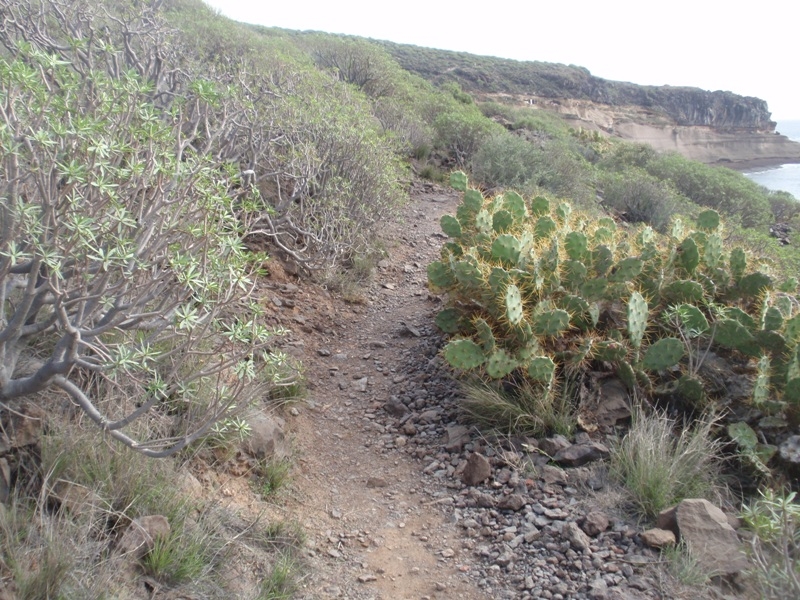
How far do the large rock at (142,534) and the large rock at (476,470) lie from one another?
1.89 metres

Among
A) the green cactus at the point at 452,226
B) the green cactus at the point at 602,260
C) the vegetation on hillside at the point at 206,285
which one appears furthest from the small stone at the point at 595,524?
the green cactus at the point at 452,226

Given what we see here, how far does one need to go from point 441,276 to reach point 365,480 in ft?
6.44

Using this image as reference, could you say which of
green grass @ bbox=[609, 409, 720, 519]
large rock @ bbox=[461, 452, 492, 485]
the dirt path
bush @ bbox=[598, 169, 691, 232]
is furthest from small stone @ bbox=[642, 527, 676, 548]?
bush @ bbox=[598, 169, 691, 232]

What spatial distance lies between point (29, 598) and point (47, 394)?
1085 mm

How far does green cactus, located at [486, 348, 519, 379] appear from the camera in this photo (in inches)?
169

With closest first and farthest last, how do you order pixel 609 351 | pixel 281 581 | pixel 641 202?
1. pixel 281 581
2. pixel 609 351
3. pixel 641 202

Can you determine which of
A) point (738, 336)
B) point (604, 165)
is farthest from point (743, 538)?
point (604, 165)

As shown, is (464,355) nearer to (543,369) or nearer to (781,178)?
(543,369)

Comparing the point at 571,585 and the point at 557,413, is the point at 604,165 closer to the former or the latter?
the point at 557,413

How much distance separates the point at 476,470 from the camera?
393 cm

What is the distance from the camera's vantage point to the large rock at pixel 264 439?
3.74 meters

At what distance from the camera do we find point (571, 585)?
122 inches

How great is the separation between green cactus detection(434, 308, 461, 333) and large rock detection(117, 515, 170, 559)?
2921 millimetres

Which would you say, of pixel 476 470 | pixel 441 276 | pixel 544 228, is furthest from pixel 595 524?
pixel 544 228
